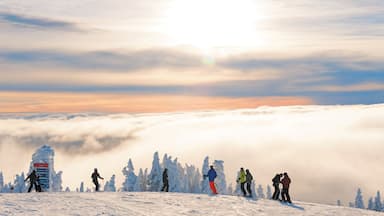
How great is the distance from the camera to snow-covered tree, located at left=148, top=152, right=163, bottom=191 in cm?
11374

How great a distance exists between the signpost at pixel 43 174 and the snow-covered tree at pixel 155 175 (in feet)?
191

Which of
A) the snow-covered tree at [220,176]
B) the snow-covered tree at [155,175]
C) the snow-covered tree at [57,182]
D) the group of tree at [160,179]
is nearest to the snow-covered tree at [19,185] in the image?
the group of tree at [160,179]

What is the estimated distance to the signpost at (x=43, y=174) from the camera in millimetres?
50281

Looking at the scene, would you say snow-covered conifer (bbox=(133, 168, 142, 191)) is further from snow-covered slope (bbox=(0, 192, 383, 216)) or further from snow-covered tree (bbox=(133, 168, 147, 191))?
snow-covered slope (bbox=(0, 192, 383, 216))

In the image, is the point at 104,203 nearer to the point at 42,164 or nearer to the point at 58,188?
the point at 42,164

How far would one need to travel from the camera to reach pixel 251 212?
34.5 meters

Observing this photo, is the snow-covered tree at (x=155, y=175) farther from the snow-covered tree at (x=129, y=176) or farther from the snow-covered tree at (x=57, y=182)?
the snow-covered tree at (x=57, y=182)

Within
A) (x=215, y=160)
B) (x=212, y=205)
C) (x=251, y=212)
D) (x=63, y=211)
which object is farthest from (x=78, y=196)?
(x=215, y=160)

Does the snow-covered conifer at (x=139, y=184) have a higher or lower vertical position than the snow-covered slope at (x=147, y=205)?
higher

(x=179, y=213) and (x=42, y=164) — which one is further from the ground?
(x=42, y=164)

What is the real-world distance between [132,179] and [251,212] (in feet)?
264

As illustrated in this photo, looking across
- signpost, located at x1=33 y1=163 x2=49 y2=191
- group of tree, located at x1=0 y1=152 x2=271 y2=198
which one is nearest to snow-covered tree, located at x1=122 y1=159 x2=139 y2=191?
group of tree, located at x1=0 y1=152 x2=271 y2=198

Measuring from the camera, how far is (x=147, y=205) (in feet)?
115

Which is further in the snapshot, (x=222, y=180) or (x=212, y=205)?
(x=222, y=180)
